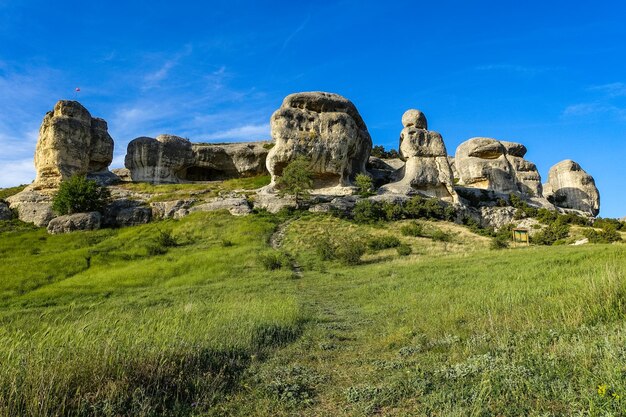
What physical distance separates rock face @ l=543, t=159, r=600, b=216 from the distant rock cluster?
251 mm

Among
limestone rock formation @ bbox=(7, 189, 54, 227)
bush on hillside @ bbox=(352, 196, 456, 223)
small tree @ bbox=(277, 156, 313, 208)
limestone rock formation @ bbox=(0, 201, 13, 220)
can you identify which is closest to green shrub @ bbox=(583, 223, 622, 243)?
bush on hillside @ bbox=(352, 196, 456, 223)

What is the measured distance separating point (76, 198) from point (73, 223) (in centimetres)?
392

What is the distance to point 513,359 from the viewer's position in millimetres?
7117

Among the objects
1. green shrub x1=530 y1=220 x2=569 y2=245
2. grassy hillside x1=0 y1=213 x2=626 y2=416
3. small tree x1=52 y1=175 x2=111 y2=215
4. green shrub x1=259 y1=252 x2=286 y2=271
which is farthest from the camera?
small tree x1=52 y1=175 x2=111 y2=215

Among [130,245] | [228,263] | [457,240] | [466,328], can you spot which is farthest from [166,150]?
[466,328]

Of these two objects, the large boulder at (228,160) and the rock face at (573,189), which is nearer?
the large boulder at (228,160)

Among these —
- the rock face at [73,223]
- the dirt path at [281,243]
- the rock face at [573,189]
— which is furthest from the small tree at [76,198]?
the rock face at [573,189]

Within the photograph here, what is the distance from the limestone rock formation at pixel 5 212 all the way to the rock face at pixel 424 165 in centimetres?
4971

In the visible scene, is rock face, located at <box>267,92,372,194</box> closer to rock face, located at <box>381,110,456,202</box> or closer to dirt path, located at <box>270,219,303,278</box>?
rock face, located at <box>381,110,456,202</box>

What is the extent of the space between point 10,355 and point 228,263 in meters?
26.5

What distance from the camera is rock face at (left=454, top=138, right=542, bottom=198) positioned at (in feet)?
226

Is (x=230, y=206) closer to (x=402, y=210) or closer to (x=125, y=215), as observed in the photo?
(x=125, y=215)

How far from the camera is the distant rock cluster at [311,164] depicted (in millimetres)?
54375

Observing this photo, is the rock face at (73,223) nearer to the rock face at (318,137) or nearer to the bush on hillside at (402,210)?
the rock face at (318,137)
